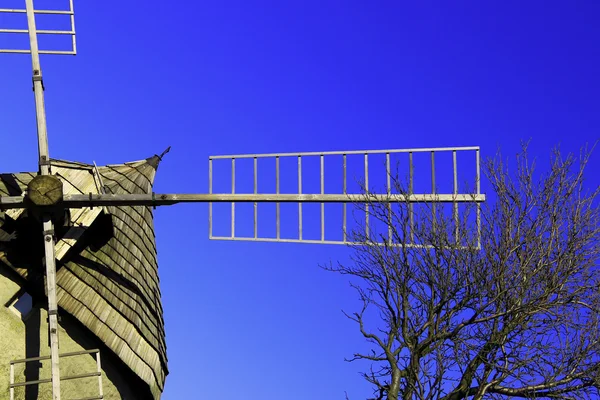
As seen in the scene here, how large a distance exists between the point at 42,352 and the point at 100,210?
7.72ft

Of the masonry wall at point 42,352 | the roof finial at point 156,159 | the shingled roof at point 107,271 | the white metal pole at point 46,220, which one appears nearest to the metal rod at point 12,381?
the masonry wall at point 42,352

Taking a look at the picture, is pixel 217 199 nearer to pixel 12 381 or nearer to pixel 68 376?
pixel 68 376

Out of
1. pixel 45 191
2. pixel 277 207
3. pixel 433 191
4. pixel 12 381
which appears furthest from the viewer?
pixel 277 207

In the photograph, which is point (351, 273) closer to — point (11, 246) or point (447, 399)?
point (447, 399)

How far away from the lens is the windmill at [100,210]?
12.6m

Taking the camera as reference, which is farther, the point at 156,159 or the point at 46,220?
the point at 156,159

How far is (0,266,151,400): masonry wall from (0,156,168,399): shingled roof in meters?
0.23

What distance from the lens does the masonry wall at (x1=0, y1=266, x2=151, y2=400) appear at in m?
12.2

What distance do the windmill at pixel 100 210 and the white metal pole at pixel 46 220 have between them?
0.01 meters

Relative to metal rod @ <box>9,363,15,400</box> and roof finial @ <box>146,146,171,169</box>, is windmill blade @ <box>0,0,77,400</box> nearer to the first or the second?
metal rod @ <box>9,363,15,400</box>

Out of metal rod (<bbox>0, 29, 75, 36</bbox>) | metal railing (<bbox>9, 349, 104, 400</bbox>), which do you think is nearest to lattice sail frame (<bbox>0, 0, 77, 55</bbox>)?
metal rod (<bbox>0, 29, 75, 36</bbox>)

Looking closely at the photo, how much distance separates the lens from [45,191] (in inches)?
500

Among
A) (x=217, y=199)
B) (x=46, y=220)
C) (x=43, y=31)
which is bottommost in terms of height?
(x=46, y=220)

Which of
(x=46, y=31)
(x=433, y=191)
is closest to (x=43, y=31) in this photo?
(x=46, y=31)
